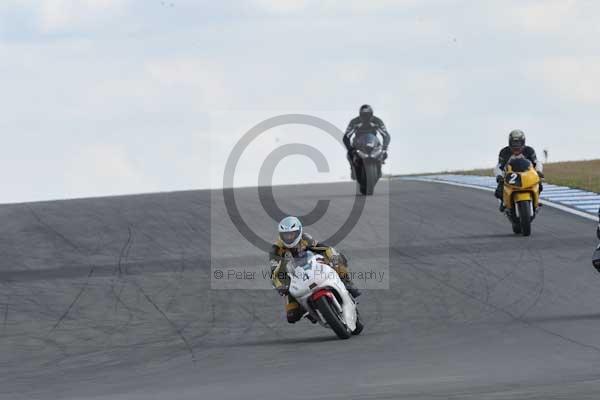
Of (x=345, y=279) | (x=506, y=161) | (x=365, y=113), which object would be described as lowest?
(x=345, y=279)

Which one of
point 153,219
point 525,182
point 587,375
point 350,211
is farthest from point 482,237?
point 587,375

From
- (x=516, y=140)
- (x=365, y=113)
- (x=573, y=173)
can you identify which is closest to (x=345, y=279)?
(x=516, y=140)

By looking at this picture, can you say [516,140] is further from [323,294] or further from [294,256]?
[323,294]

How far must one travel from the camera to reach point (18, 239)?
22094 millimetres

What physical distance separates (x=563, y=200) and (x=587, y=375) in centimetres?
1714

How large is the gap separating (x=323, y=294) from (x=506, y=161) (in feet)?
32.5

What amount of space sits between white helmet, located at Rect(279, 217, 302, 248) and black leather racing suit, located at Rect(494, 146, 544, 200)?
9.12 metres

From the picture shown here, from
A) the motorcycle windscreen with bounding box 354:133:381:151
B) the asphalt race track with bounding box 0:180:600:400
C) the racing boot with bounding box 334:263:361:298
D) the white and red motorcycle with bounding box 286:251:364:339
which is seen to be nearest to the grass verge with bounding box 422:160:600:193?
the asphalt race track with bounding box 0:180:600:400

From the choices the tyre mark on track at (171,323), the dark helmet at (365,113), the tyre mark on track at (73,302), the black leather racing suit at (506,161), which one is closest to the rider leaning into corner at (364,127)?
the dark helmet at (365,113)

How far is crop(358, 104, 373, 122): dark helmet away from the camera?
27.0 meters

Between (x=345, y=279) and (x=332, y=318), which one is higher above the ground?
(x=345, y=279)

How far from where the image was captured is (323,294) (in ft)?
42.0

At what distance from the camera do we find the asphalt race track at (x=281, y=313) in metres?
10.2

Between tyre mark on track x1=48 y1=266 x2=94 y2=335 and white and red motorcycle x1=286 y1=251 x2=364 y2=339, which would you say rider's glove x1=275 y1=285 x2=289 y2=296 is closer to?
white and red motorcycle x1=286 y1=251 x2=364 y2=339
